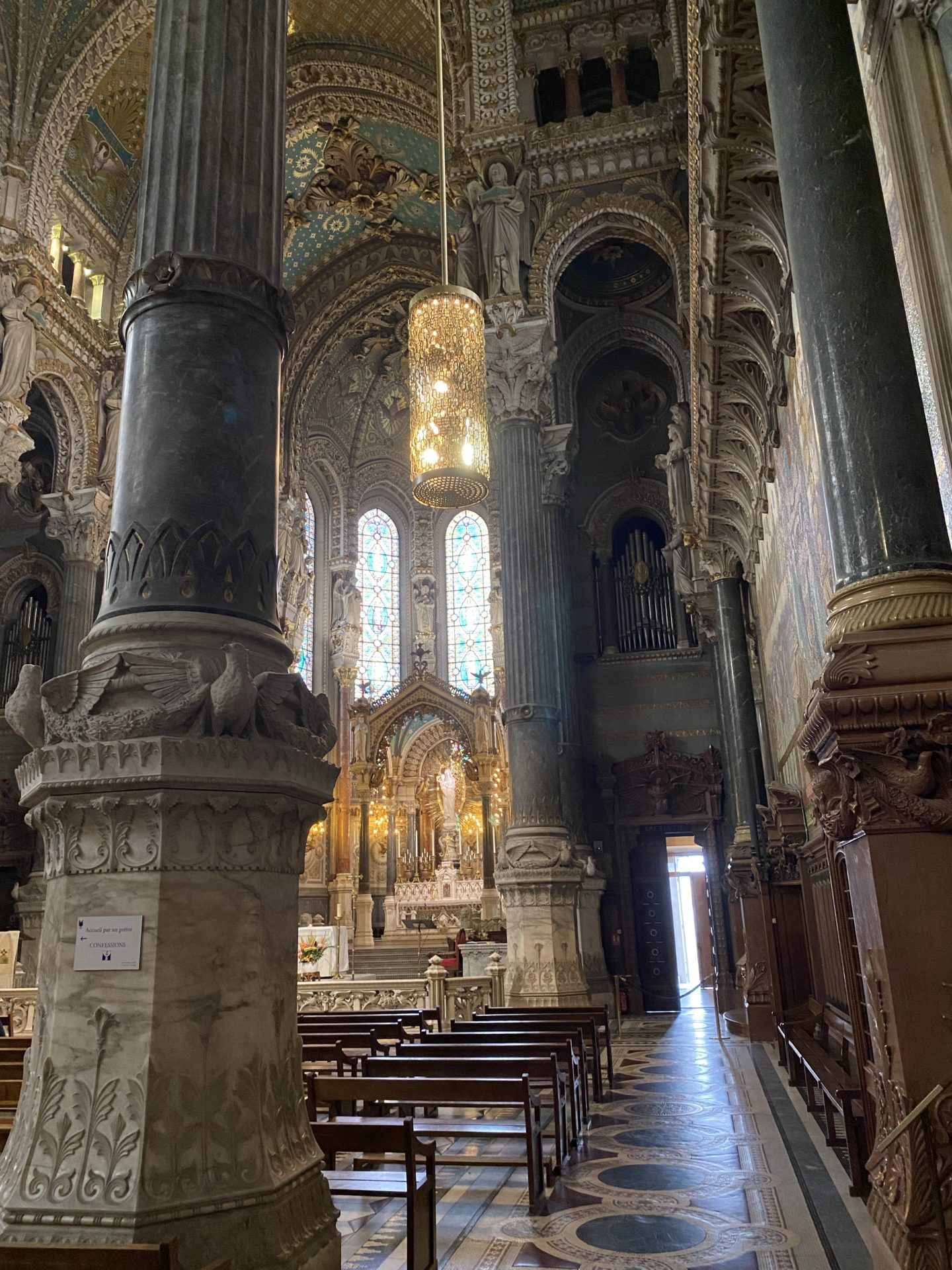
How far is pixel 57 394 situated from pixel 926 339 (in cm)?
1717

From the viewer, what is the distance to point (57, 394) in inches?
703

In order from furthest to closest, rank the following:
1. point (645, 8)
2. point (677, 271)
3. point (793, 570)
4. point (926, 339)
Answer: point (645, 8) < point (677, 271) < point (793, 570) < point (926, 339)

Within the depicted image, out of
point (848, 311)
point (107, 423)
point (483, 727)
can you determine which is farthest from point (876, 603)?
point (483, 727)

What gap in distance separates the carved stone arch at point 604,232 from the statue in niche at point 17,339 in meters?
8.07

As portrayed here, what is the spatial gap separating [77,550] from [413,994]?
35.6 ft

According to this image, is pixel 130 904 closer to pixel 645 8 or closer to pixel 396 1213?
pixel 396 1213

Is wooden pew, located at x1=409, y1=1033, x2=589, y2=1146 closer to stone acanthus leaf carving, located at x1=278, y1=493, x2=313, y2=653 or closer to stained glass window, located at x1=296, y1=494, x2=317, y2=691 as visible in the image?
stone acanthus leaf carving, located at x1=278, y1=493, x2=313, y2=653

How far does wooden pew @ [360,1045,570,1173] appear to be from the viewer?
583 cm

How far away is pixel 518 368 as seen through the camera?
14.1m

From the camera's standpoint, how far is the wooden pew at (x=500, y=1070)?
583 cm

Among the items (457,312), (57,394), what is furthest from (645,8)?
(57,394)

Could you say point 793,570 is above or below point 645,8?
below

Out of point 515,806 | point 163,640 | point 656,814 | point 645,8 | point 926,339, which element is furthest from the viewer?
point 656,814

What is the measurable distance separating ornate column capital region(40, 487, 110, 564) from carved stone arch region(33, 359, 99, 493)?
21cm
